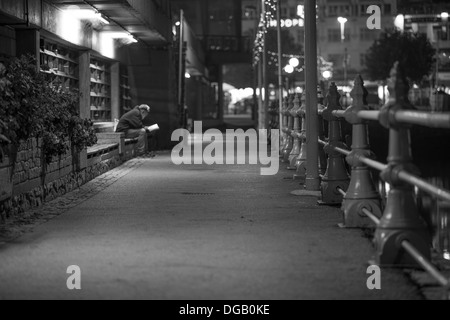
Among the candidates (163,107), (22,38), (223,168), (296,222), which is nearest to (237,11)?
(163,107)

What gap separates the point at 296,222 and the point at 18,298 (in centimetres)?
432

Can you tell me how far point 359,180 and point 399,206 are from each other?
2.07 meters

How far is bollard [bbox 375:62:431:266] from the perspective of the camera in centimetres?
682

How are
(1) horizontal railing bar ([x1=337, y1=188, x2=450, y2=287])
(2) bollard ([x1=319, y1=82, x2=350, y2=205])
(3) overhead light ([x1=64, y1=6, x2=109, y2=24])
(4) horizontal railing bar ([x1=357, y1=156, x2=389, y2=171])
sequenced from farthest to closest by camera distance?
(3) overhead light ([x1=64, y1=6, x2=109, y2=24]) < (2) bollard ([x1=319, y1=82, x2=350, y2=205]) < (4) horizontal railing bar ([x1=357, y1=156, x2=389, y2=171]) < (1) horizontal railing bar ([x1=337, y1=188, x2=450, y2=287])

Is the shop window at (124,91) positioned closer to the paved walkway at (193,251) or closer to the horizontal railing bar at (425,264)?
the paved walkway at (193,251)

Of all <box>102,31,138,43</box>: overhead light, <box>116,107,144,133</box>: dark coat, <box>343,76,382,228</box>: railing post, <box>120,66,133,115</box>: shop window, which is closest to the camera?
<box>343,76,382,228</box>: railing post

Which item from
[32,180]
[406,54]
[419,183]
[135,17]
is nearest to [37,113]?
[32,180]

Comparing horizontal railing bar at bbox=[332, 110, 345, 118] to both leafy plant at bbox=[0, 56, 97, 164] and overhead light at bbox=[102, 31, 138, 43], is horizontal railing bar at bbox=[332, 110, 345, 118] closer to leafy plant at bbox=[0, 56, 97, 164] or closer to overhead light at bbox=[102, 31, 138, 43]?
leafy plant at bbox=[0, 56, 97, 164]

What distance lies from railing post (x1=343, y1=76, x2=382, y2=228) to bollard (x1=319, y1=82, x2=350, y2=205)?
5.92 ft

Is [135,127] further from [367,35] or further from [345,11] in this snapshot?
[367,35]

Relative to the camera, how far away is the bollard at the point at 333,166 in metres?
10.9

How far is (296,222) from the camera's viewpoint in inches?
381

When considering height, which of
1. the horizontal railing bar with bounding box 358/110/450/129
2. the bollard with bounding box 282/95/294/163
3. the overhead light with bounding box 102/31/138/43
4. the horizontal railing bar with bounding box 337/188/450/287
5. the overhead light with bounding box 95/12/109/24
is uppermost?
the overhead light with bounding box 95/12/109/24

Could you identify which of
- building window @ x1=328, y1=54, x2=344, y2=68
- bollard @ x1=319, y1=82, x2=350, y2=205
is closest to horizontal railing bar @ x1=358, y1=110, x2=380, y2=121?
bollard @ x1=319, y1=82, x2=350, y2=205
